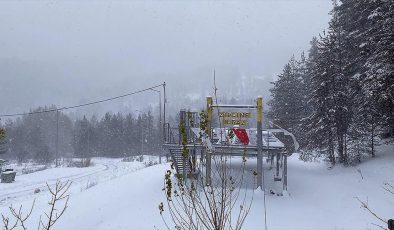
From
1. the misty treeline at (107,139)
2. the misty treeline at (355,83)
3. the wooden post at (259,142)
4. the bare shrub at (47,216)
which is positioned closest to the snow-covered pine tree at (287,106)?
the misty treeline at (355,83)

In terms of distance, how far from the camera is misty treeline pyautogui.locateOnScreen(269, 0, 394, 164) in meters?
20.9

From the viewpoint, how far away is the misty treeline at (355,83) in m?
20.9

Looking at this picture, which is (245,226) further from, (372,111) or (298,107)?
(298,107)

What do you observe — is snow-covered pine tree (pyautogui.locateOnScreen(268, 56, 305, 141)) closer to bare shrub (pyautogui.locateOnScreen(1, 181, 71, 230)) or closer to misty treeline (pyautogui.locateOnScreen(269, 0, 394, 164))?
misty treeline (pyautogui.locateOnScreen(269, 0, 394, 164))

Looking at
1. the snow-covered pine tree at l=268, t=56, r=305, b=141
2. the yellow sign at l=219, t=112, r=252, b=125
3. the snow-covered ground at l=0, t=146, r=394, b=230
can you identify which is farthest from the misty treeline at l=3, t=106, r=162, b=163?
the yellow sign at l=219, t=112, r=252, b=125

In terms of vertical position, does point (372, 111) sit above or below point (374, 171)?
above

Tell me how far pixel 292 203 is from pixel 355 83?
461 inches

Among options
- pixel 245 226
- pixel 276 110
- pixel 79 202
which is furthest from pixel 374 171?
pixel 276 110

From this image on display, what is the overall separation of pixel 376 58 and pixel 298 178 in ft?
26.7

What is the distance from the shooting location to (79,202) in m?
20.2

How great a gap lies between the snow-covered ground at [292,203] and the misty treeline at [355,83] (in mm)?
1800

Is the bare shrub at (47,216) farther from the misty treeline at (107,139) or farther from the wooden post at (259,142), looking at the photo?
the misty treeline at (107,139)

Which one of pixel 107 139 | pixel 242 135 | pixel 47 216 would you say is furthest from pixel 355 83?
pixel 107 139

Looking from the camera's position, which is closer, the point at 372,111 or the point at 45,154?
the point at 372,111
